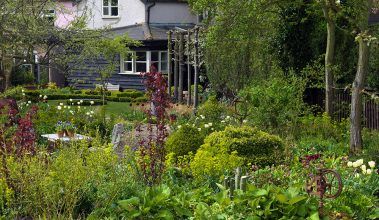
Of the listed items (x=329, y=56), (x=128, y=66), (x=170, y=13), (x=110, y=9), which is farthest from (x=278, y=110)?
(x=110, y=9)

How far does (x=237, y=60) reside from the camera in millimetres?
21828

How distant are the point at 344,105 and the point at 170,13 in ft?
62.0

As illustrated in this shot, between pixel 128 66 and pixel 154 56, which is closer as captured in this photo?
pixel 154 56

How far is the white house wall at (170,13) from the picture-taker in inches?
1405

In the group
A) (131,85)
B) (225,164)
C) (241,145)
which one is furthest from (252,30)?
(131,85)

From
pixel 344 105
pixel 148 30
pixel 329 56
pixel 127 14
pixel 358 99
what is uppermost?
pixel 127 14

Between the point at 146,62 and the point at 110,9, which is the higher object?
the point at 110,9

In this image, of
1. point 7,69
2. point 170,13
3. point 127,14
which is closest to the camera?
point 7,69

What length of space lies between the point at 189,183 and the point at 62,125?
734cm

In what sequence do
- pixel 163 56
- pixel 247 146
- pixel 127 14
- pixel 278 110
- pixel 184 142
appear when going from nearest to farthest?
pixel 247 146 < pixel 184 142 < pixel 278 110 < pixel 163 56 < pixel 127 14

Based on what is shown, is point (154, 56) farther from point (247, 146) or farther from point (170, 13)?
point (247, 146)

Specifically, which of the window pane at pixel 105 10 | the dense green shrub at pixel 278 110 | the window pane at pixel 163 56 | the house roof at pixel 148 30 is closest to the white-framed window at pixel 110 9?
the window pane at pixel 105 10

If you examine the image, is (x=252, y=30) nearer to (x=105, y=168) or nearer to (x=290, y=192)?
(x=105, y=168)

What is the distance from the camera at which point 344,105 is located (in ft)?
59.8
